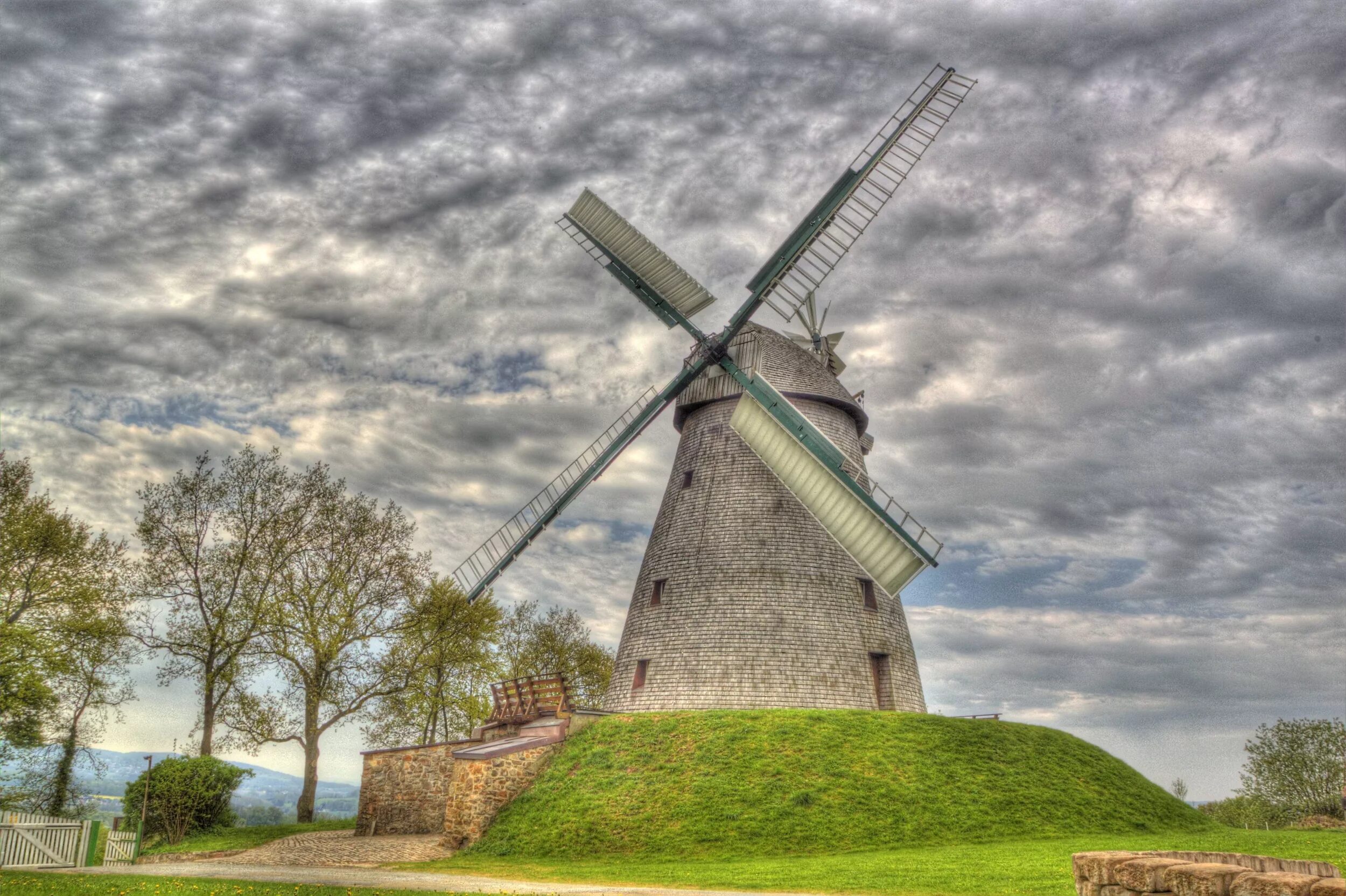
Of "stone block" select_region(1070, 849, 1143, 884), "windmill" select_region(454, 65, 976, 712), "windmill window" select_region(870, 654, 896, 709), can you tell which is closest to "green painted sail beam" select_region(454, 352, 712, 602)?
"windmill" select_region(454, 65, 976, 712)

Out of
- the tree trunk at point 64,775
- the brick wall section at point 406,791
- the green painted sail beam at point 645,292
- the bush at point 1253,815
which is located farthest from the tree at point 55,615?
the bush at point 1253,815

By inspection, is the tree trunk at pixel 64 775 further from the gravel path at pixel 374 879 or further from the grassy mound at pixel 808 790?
the grassy mound at pixel 808 790

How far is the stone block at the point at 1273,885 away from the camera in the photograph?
4.86m

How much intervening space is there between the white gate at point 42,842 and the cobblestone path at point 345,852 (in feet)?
8.05

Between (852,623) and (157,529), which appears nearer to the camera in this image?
(852,623)

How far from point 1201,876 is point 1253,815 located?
40.0 metres

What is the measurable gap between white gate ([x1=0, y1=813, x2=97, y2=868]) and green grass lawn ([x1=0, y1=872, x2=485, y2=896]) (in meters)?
2.93

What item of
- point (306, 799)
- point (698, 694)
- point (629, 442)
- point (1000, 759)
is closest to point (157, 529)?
point (306, 799)

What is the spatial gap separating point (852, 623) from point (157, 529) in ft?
69.7

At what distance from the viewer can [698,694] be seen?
22.2 meters

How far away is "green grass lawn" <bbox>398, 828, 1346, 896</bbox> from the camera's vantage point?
12.1 metres

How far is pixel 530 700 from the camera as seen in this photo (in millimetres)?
24125

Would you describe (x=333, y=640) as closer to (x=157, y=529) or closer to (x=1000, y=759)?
(x=157, y=529)

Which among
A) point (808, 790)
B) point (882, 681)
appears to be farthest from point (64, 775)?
point (882, 681)
